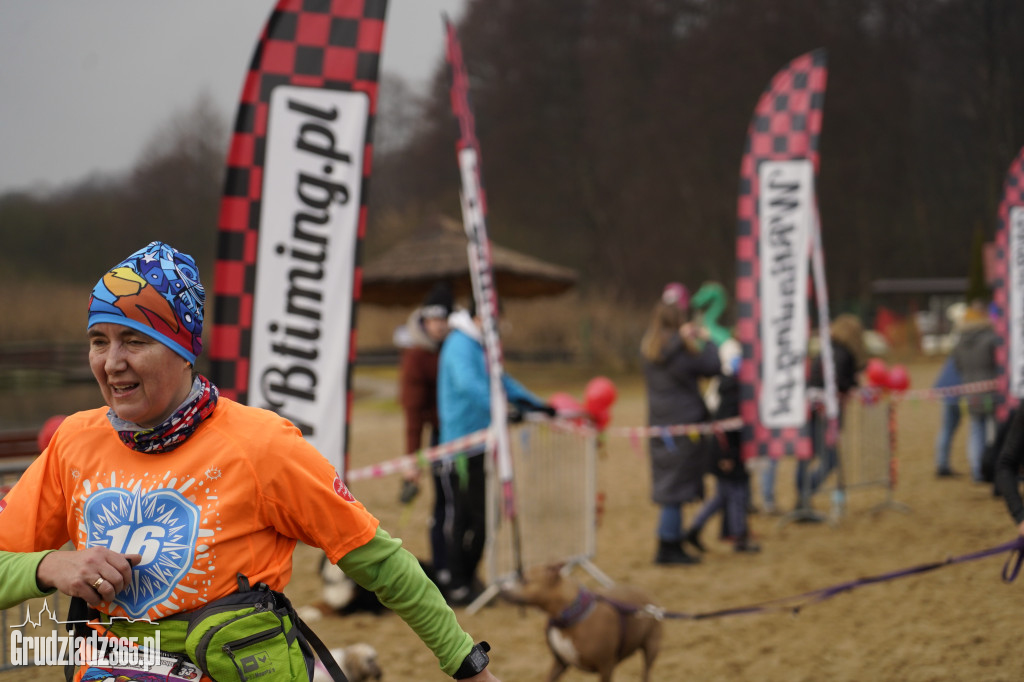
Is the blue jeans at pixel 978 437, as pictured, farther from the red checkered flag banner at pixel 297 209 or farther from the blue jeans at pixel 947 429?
the red checkered flag banner at pixel 297 209

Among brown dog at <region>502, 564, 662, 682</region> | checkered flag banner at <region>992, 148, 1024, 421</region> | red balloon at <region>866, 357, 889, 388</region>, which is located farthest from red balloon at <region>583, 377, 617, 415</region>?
red balloon at <region>866, 357, 889, 388</region>

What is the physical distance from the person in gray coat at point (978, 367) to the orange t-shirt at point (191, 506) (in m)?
7.96

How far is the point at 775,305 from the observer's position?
6539 millimetres

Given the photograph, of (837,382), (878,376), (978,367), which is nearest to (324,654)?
(837,382)

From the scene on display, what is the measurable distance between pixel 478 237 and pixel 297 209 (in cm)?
143

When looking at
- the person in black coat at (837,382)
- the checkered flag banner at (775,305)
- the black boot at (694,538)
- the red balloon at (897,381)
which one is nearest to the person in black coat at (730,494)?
the black boot at (694,538)

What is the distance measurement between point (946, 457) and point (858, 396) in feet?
5.89

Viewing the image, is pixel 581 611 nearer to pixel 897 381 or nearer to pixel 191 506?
pixel 191 506

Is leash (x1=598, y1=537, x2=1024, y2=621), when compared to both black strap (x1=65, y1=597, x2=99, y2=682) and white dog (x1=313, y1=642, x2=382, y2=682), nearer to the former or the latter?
white dog (x1=313, y1=642, x2=382, y2=682)

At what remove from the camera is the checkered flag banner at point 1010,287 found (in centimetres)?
661

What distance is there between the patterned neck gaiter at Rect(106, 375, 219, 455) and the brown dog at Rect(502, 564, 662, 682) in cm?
241

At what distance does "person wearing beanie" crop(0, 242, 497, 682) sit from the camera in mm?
1536

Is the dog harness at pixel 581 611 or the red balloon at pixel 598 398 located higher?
the red balloon at pixel 598 398

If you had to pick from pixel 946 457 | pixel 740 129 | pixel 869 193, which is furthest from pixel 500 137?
pixel 946 457
